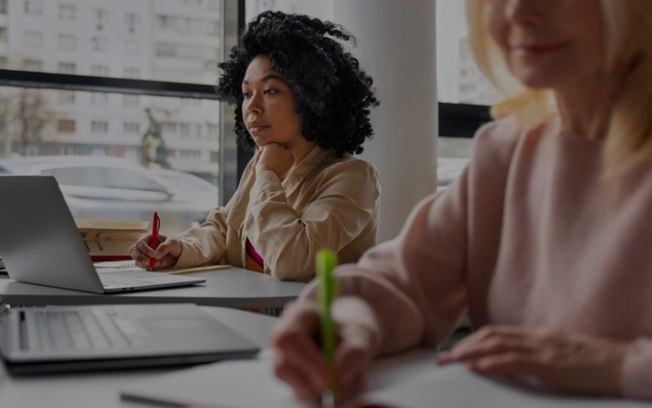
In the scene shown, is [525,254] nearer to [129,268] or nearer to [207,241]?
[129,268]

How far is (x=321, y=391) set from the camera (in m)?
0.74

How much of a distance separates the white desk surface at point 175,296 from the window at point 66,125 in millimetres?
1389

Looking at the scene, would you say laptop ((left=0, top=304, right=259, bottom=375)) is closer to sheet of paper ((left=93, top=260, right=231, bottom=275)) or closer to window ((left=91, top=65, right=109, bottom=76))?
sheet of paper ((left=93, top=260, right=231, bottom=275))

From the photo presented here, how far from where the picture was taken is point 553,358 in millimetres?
776

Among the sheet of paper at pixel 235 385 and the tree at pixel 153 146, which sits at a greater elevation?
the tree at pixel 153 146

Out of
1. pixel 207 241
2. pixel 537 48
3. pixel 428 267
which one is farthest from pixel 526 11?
pixel 207 241

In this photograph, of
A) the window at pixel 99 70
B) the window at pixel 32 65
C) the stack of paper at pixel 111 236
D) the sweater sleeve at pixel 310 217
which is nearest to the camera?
the sweater sleeve at pixel 310 217

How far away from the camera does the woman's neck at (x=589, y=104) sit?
939mm

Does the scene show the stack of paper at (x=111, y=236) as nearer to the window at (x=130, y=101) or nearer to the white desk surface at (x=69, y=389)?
the window at (x=130, y=101)

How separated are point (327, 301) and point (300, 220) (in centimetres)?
142

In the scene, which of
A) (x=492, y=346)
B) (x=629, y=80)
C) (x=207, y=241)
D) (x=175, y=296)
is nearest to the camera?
(x=492, y=346)

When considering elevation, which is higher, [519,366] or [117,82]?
[117,82]

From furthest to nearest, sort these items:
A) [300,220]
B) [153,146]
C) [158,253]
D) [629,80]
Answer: [153,146]
[158,253]
[300,220]
[629,80]

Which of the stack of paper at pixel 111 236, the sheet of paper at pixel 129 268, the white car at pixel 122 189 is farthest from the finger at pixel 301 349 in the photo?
the white car at pixel 122 189
